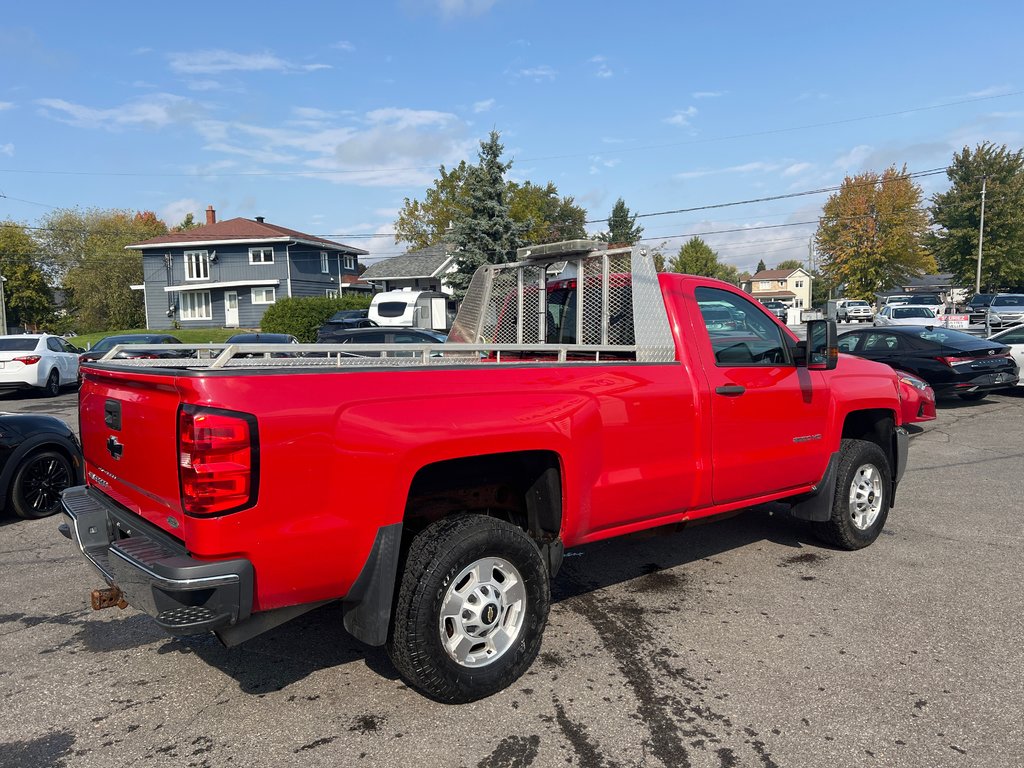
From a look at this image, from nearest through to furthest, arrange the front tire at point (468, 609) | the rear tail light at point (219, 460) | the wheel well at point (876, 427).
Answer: the rear tail light at point (219, 460) < the front tire at point (468, 609) < the wheel well at point (876, 427)

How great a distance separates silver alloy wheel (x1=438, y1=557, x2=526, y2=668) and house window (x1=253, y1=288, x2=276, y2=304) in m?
43.9

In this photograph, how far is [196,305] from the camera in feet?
152

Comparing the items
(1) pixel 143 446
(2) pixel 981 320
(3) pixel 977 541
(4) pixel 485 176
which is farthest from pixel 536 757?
(4) pixel 485 176

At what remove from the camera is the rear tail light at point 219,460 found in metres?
2.71

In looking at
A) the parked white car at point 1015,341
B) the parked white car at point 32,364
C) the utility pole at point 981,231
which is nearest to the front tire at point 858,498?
the parked white car at point 1015,341

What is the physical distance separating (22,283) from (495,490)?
62.0 m

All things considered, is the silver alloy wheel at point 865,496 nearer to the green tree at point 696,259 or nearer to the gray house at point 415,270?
the gray house at point 415,270

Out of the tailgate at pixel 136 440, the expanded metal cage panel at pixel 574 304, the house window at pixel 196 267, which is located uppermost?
the house window at pixel 196 267

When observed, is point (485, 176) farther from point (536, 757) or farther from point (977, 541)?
point (536, 757)

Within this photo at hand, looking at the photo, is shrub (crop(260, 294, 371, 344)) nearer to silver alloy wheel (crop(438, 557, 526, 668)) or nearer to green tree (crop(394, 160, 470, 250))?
green tree (crop(394, 160, 470, 250))

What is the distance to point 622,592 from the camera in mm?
4832

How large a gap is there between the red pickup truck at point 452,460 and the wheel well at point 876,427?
0.61 m

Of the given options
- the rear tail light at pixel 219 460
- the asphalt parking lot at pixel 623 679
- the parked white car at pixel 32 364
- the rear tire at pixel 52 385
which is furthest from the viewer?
the rear tire at pixel 52 385

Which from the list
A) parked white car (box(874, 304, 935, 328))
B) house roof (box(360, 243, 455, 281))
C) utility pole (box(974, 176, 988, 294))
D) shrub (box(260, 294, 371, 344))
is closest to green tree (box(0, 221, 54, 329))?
house roof (box(360, 243, 455, 281))
